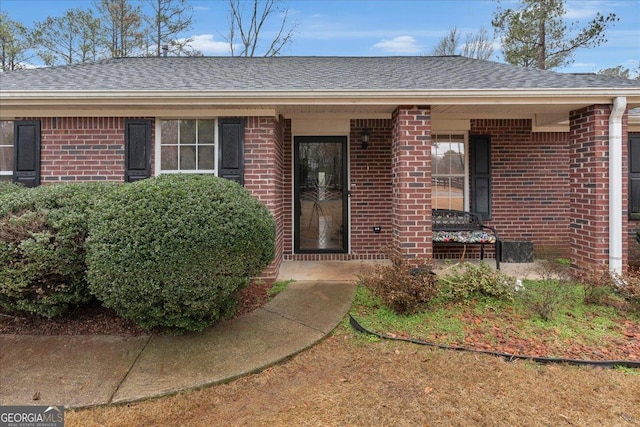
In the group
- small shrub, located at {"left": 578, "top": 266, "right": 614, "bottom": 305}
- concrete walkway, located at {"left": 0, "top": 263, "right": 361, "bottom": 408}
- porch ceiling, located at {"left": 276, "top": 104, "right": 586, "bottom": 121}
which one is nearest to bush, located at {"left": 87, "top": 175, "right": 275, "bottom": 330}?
concrete walkway, located at {"left": 0, "top": 263, "right": 361, "bottom": 408}

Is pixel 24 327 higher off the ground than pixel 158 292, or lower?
lower

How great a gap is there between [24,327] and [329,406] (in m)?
3.31

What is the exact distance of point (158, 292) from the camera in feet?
9.47

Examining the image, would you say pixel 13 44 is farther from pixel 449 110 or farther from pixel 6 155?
pixel 449 110

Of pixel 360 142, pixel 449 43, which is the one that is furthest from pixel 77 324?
pixel 449 43

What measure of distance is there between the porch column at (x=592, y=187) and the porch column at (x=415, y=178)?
2235mm

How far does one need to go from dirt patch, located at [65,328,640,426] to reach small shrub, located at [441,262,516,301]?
44.0 inches

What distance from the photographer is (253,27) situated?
14.7m

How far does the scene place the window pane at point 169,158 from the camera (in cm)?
504

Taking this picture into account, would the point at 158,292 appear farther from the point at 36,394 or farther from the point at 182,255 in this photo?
the point at 36,394

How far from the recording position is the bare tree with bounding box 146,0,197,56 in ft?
45.9

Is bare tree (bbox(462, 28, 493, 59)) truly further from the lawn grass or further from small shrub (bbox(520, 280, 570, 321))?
the lawn grass

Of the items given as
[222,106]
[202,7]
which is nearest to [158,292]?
[222,106]

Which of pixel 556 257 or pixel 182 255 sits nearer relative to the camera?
pixel 182 255
